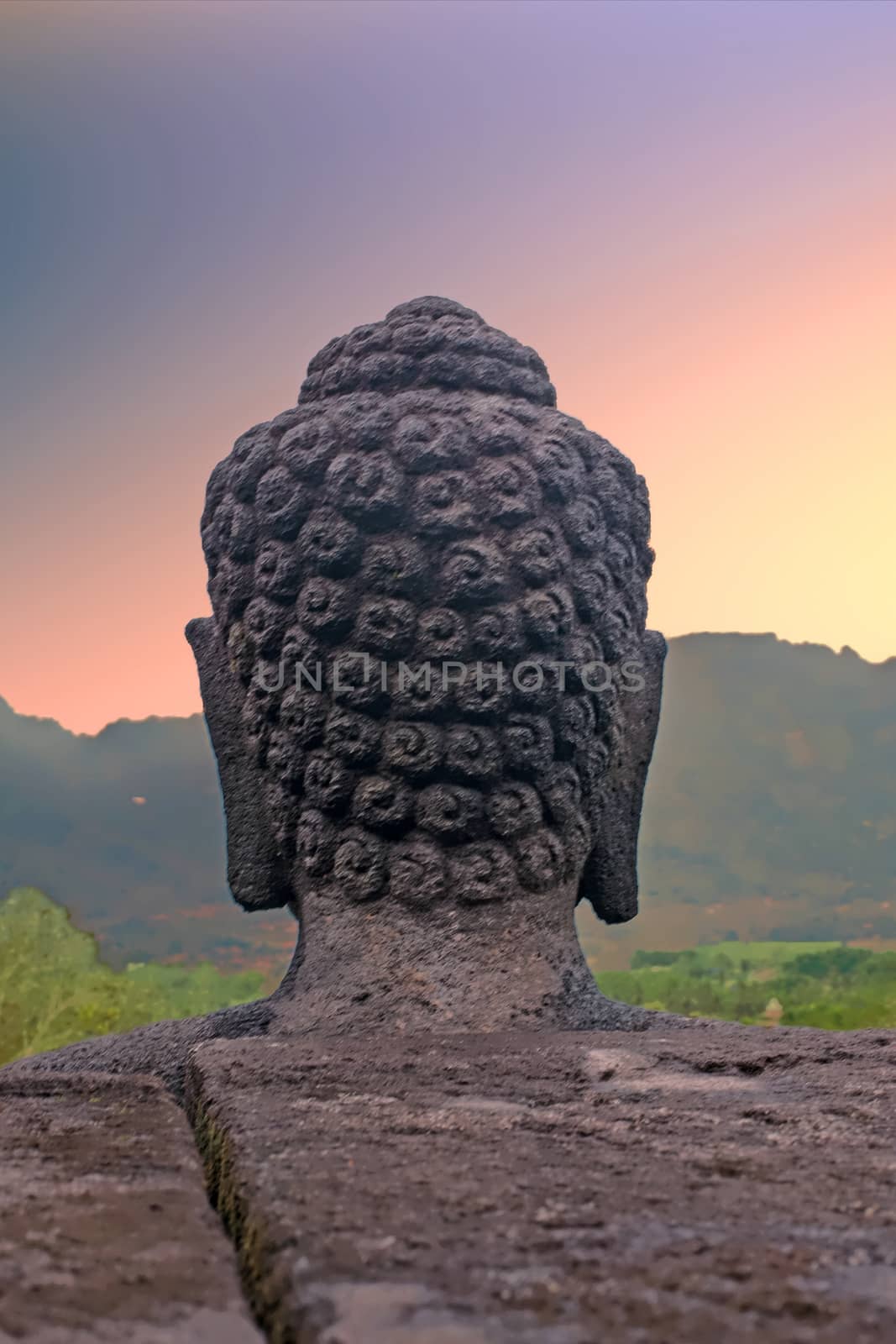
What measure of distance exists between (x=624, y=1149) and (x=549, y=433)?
1.92 meters

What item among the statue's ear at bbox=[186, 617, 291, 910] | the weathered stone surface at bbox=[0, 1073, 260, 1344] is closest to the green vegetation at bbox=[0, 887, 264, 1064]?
the statue's ear at bbox=[186, 617, 291, 910]

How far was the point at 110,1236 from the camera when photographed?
1388mm

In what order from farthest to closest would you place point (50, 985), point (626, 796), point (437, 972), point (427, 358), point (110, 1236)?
point (50, 985) → point (626, 796) → point (427, 358) → point (437, 972) → point (110, 1236)

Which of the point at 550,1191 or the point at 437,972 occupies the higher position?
the point at 437,972

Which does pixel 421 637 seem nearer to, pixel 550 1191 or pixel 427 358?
pixel 427 358

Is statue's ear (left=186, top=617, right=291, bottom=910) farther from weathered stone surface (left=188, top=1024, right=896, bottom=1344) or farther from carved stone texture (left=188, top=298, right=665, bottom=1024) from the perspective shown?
weathered stone surface (left=188, top=1024, right=896, bottom=1344)

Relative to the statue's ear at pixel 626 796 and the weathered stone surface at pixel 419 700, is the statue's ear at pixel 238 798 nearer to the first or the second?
the weathered stone surface at pixel 419 700

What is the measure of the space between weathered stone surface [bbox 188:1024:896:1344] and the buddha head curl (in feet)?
2.14

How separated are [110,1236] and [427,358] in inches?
91.6

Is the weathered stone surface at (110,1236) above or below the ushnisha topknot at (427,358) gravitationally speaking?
below

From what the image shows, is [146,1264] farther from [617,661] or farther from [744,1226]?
[617,661]

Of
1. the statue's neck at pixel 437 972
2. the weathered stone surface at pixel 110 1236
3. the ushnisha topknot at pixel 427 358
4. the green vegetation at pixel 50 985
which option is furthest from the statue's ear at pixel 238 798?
the green vegetation at pixel 50 985

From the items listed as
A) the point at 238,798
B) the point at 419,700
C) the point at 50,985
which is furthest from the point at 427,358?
the point at 50,985

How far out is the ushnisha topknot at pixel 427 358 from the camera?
10.3 ft
